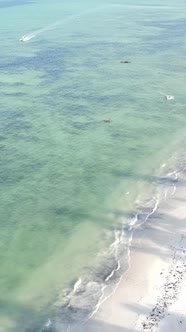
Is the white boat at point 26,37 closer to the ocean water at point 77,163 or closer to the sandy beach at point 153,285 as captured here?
the ocean water at point 77,163

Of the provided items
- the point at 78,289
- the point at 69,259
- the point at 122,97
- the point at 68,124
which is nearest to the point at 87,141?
the point at 68,124

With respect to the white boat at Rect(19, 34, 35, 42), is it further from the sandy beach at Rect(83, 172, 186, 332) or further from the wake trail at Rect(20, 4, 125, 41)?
the sandy beach at Rect(83, 172, 186, 332)

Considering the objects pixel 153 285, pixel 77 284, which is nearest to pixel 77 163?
pixel 77 284

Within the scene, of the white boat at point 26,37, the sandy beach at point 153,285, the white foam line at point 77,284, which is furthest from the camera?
the white boat at point 26,37

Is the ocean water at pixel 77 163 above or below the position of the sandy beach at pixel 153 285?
below

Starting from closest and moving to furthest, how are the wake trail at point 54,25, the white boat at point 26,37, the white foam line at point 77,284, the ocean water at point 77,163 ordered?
the white foam line at point 77,284 < the ocean water at point 77,163 < the white boat at point 26,37 < the wake trail at point 54,25

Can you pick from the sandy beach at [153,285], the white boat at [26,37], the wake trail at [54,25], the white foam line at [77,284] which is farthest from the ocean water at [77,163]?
the wake trail at [54,25]
